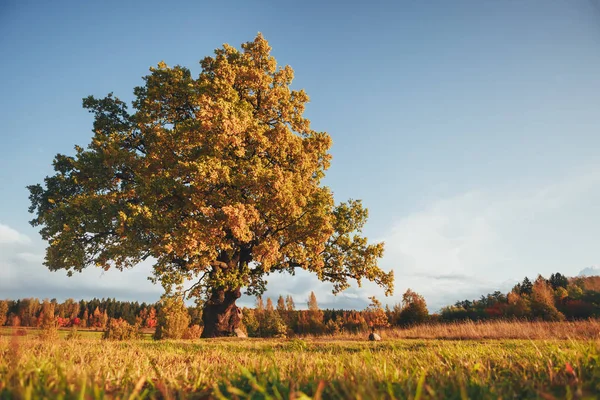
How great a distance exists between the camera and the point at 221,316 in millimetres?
20359

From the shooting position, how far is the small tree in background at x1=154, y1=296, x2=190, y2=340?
59.0ft

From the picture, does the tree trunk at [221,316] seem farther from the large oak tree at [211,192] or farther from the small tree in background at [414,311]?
the small tree in background at [414,311]

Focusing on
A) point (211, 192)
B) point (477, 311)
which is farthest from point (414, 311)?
point (211, 192)

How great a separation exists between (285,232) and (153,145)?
8.97 m

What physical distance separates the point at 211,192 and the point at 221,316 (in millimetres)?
9100

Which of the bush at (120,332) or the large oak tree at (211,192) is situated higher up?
the large oak tree at (211,192)

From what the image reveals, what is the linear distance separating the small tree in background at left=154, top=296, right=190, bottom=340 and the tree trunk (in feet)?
4.73

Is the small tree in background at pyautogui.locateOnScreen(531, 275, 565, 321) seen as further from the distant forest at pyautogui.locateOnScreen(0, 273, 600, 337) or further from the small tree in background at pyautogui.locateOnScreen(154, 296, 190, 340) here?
the small tree in background at pyautogui.locateOnScreen(154, 296, 190, 340)

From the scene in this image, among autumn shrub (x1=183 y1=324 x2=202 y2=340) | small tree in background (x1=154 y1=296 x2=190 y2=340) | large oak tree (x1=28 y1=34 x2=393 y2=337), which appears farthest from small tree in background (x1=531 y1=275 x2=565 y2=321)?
small tree in background (x1=154 y1=296 x2=190 y2=340)

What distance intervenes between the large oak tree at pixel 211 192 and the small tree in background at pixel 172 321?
4.65 ft

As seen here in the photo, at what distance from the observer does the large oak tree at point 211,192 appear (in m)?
15.1

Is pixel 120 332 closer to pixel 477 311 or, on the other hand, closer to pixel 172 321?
pixel 172 321

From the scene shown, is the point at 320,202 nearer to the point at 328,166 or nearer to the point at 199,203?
the point at 328,166

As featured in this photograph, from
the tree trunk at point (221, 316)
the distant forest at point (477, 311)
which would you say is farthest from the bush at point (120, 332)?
the tree trunk at point (221, 316)
